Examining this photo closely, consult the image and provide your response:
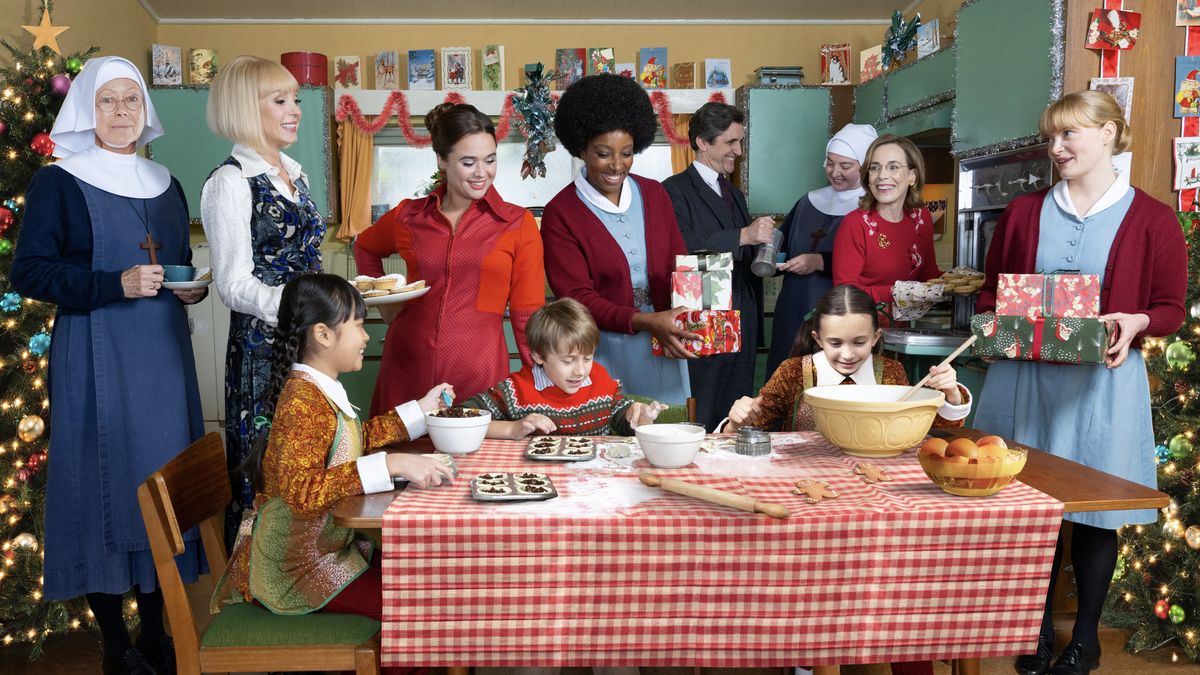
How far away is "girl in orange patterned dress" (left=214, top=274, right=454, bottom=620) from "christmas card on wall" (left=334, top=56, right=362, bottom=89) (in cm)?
448

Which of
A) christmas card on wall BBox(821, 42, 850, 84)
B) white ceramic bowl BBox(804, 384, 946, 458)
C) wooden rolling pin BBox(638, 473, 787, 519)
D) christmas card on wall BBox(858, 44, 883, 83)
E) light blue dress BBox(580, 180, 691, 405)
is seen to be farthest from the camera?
christmas card on wall BBox(821, 42, 850, 84)

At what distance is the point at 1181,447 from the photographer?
2.79 m

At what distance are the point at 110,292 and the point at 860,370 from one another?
190 centimetres

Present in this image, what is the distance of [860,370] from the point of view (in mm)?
2357

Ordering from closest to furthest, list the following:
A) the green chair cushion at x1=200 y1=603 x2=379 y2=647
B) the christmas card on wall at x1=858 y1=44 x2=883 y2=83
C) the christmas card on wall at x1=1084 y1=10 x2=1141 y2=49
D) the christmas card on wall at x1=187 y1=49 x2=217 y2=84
Result: the green chair cushion at x1=200 y1=603 x2=379 y2=647 → the christmas card on wall at x1=1084 y1=10 x2=1141 y2=49 → the christmas card on wall at x1=858 y1=44 x2=883 y2=83 → the christmas card on wall at x1=187 y1=49 x2=217 y2=84

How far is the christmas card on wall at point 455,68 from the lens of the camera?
19.8 feet

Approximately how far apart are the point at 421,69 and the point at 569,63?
0.96 m

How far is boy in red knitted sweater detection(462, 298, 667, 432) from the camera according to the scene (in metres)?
2.29

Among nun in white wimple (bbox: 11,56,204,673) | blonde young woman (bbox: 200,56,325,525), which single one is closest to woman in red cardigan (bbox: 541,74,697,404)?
blonde young woman (bbox: 200,56,325,525)

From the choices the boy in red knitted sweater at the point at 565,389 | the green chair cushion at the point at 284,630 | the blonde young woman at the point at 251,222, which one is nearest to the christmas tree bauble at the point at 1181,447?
the boy in red knitted sweater at the point at 565,389

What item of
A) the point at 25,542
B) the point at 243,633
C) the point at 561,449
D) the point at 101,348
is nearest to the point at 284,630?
the point at 243,633

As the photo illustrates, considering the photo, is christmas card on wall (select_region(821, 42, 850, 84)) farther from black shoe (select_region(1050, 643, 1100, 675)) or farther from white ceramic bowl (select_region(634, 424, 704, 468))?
white ceramic bowl (select_region(634, 424, 704, 468))

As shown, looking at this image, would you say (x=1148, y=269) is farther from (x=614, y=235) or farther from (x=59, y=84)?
(x=59, y=84)

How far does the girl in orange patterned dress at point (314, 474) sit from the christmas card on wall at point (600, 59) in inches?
176
